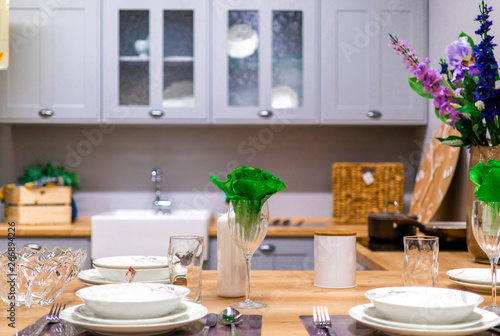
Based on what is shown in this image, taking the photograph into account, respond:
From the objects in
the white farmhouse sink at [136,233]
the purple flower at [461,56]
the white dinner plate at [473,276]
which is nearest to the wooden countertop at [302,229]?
the white farmhouse sink at [136,233]

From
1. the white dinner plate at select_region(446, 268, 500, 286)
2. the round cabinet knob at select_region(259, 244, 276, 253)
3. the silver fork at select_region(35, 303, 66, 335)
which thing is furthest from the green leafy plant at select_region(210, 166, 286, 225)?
the round cabinet knob at select_region(259, 244, 276, 253)

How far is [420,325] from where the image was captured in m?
0.81

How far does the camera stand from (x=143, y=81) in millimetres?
2861

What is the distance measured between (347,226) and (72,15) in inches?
69.5

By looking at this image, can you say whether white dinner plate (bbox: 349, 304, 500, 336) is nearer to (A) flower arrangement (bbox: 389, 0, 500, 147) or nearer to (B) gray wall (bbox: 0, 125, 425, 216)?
(A) flower arrangement (bbox: 389, 0, 500, 147)

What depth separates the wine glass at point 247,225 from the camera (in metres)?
1.05

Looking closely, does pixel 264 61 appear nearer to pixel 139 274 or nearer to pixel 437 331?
pixel 139 274

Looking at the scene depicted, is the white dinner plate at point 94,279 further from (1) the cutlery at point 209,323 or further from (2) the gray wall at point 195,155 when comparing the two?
(2) the gray wall at point 195,155

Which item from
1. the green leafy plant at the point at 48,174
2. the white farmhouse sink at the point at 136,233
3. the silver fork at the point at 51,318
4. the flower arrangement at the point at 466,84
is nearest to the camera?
the silver fork at the point at 51,318

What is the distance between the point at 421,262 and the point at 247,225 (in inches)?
13.5

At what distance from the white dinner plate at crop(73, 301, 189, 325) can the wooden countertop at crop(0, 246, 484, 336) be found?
0.10 meters

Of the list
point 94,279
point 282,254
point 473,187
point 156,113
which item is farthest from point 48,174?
point 473,187

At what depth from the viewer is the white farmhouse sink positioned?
261cm

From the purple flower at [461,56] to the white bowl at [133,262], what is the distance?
964mm
